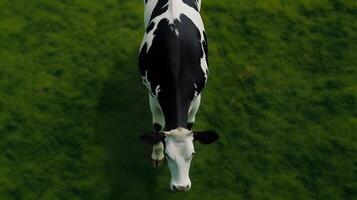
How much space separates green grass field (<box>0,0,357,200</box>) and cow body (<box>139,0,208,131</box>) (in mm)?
845

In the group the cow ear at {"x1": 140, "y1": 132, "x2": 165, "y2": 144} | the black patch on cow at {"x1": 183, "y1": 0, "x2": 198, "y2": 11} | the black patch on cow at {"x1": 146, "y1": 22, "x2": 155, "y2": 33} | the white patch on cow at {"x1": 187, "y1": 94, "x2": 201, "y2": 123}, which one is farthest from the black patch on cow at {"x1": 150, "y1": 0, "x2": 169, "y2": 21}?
the cow ear at {"x1": 140, "y1": 132, "x2": 165, "y2": 144}

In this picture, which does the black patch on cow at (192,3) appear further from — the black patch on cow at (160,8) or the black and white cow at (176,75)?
the black patch on cow at (160,8)

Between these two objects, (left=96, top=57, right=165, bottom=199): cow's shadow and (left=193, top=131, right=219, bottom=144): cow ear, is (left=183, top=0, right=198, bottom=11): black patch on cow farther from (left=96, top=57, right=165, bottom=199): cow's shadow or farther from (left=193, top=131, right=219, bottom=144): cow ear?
(left=193, top=131, right=219, bottom=144): cow ear

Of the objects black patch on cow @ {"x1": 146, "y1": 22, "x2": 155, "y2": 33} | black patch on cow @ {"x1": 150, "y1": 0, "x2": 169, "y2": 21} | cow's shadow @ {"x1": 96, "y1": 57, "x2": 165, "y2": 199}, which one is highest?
black patch on cow @ {"x1": 150, "y1": 0, "x2": 169, "y2": 21}

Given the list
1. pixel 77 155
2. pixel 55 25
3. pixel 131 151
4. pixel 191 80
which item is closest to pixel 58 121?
pixel 77 155

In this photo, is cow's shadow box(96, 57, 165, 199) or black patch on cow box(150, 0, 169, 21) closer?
black patch on cow box(150, 0, 169, 21)

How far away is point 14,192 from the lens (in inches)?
243

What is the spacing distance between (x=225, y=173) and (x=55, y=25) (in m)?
2.89

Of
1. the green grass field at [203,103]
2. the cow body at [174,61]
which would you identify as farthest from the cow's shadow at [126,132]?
the cow body at [174,61]

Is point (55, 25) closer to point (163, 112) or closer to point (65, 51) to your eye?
point (65, 51)

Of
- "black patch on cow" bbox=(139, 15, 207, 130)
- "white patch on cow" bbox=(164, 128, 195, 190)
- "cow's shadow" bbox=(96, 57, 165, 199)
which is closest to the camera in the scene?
"white patch on cow" bbox=(164, 128, 195, 190)

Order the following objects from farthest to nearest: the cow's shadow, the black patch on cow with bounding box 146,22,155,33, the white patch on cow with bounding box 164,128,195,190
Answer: the cow's shadow → the black patch on cow with bounding box 146,22,155,33 → the white patch on cow with bounding box 164,128,195,190

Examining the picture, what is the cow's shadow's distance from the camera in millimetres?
6211

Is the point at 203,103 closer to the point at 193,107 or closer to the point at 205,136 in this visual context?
the point at 193,107
